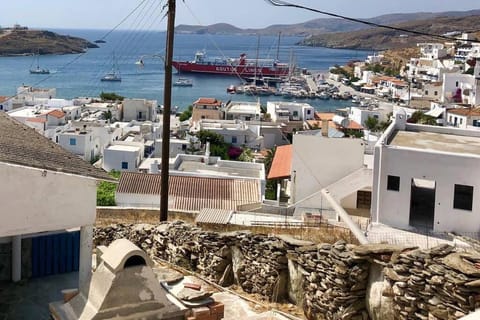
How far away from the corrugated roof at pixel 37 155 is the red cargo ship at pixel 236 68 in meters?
110

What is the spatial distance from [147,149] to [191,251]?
1249 inches

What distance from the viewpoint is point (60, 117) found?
48344 millimetres

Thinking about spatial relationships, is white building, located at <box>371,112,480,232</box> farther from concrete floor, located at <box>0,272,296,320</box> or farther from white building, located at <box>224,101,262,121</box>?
white building, located at <box>224,101,262,121</box>

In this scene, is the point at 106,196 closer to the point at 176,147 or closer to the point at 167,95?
the point at 167,95

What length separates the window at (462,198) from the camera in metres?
12.1

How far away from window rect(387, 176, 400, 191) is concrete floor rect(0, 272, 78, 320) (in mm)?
7597

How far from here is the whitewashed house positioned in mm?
5641

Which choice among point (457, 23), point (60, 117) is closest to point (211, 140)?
point (60, 117)


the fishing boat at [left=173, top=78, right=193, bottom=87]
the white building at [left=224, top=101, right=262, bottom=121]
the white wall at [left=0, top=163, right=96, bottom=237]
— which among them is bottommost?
the white wall at [left=0, top=163, right=96, bottom=237]

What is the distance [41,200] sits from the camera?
584 centimetres

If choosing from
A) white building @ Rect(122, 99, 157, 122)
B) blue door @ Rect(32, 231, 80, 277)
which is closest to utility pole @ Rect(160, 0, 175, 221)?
blue door @ Rect(32, 231, 80, 277)

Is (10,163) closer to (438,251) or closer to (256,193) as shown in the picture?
(438,251)

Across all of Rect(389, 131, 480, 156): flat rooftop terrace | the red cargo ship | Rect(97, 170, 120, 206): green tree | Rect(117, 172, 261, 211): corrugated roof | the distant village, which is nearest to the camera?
the distant village

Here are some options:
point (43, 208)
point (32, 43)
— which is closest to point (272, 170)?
point (43, 208)
